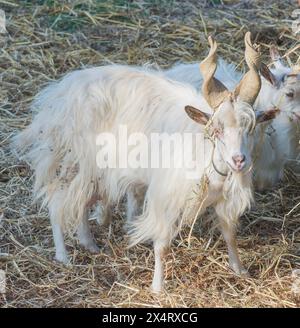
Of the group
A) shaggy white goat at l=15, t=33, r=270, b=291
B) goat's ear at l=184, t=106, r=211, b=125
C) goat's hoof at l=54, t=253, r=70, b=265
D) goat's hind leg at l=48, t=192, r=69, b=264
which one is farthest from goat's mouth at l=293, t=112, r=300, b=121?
goat's hoof at l=54, t=253, r=70, b=265

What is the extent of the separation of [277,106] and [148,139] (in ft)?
3.35

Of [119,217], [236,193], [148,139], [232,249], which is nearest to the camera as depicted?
[236,193]

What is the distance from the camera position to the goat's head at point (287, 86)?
6.37m

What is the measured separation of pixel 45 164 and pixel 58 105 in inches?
15.7

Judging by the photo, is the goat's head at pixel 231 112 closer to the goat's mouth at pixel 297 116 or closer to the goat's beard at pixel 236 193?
the goat's beard at pixel 236 193

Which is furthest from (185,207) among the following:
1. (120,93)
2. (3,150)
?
(3,150)

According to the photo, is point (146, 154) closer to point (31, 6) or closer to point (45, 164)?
point (45, 164)

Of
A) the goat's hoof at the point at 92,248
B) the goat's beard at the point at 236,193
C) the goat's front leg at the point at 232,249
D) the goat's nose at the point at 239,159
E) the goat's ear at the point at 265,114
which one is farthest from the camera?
the goat's hoof at the point at 92,248

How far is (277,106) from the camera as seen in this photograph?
636 cm

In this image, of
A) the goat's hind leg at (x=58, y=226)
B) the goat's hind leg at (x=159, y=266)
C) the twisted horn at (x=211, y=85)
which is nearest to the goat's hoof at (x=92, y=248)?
the goat's hind leg at (x=58, y=226)

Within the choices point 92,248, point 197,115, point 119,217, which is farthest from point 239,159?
point 119,217

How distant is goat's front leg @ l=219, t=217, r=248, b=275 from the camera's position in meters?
5.96

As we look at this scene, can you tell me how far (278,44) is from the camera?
28.3 feet

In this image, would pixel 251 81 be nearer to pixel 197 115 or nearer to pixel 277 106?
pixel 197 115
